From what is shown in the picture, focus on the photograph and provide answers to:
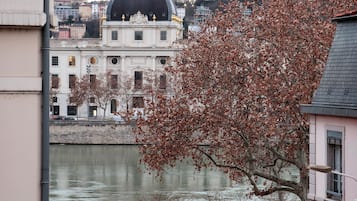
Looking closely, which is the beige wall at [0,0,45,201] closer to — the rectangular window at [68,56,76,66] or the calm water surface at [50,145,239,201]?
the calm water surface at [50,145,239,201]

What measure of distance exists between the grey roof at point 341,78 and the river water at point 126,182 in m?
11.4

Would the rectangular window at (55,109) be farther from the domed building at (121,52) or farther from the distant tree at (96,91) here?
the distant tree at (96,91)

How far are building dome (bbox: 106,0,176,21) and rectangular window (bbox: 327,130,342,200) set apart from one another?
213ft

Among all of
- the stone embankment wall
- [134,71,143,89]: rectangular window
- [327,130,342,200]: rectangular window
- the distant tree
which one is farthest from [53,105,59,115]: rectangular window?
[327,130,342,200]: rectangular window

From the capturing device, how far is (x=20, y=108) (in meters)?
7.59

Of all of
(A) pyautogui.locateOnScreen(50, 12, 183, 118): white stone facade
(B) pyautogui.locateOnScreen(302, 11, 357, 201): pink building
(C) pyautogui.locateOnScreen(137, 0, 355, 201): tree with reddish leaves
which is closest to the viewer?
(B) pyautogui.locateOnScreen(302, 11, 357, 201): pink building

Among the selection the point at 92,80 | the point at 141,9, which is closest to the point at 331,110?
the point at 92,80

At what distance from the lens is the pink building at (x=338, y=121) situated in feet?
41.1

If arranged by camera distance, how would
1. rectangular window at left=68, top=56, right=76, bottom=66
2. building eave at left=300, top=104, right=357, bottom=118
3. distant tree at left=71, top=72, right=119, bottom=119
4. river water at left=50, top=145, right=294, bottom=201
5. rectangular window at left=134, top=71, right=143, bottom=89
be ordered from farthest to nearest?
rectangular window at left=68, top=56, right=76, bottom=66 → rectangular window at left=134, top=71, right=143, bottom=89 → distant tree at left=71, top=72, right=119, bottom=119 → river water at left=50, top=145, right=294, bottom=201 → building eave at left=300, top=104, right=357, bottom=118

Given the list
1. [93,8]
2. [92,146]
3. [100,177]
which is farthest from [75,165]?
[93,8]

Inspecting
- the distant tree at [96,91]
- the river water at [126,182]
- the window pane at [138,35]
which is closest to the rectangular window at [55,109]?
the distant tree at [96,91]

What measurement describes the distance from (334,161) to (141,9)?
65881 millimetres

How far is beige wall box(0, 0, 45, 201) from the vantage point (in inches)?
298

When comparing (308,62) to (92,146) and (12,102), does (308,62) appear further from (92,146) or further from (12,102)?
(92,146)
